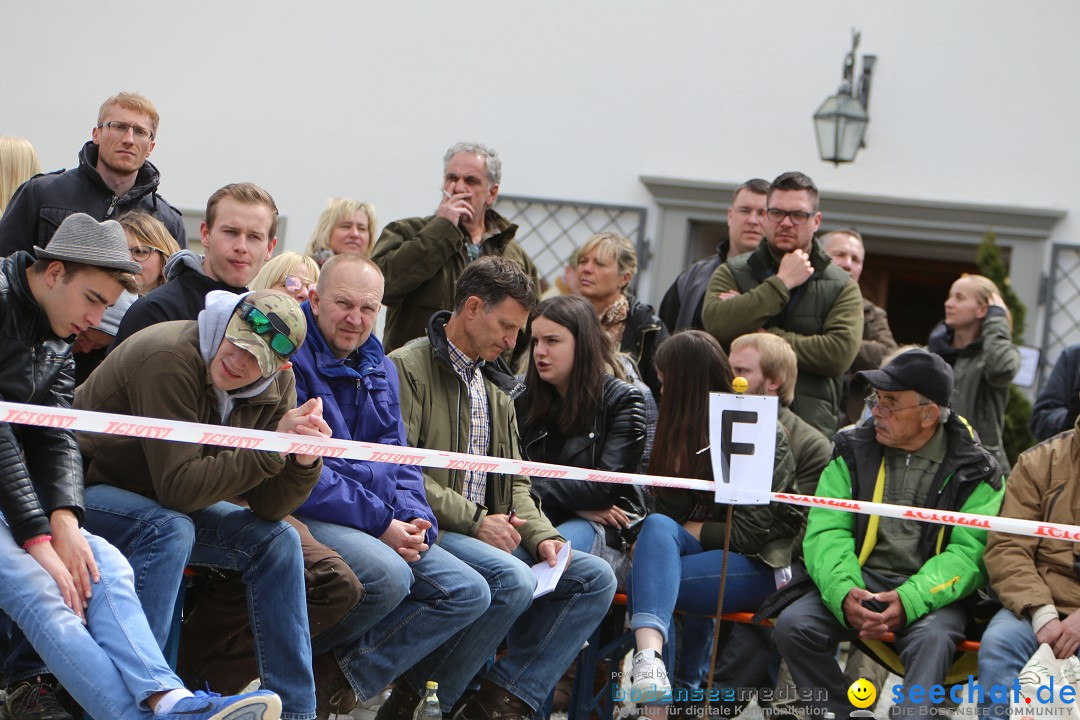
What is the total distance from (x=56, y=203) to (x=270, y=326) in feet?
6.83

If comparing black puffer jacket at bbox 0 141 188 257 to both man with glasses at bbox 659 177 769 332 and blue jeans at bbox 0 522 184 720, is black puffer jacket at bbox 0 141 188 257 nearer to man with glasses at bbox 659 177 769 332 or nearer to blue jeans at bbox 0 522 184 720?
blue jeans at bbox 0 522 184 720

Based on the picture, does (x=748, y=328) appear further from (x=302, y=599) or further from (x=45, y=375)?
(x=45, y=375)

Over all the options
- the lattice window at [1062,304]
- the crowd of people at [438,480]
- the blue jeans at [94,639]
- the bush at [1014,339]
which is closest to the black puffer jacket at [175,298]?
the crowd of people at [438,480]

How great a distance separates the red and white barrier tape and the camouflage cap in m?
0.25

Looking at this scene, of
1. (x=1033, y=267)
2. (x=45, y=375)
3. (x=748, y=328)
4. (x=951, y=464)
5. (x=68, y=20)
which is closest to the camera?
(x=45, y=375)

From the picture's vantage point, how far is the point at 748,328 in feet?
22.5

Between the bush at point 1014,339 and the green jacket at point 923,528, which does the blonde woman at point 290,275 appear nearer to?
the green jacket at point 923,528

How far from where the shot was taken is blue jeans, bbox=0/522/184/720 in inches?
149

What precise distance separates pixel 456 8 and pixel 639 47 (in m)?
1.45

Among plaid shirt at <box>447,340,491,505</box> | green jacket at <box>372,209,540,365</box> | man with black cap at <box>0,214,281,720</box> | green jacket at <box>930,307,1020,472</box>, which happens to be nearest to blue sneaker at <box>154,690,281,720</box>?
man with black cap at <box>0,214,281,720</box>

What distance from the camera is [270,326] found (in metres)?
4.29

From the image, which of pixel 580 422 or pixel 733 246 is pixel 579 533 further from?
pixel 733 246

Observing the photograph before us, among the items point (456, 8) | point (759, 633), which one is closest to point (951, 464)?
point (759, 633)

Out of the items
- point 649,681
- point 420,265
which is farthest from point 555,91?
point 649,681
